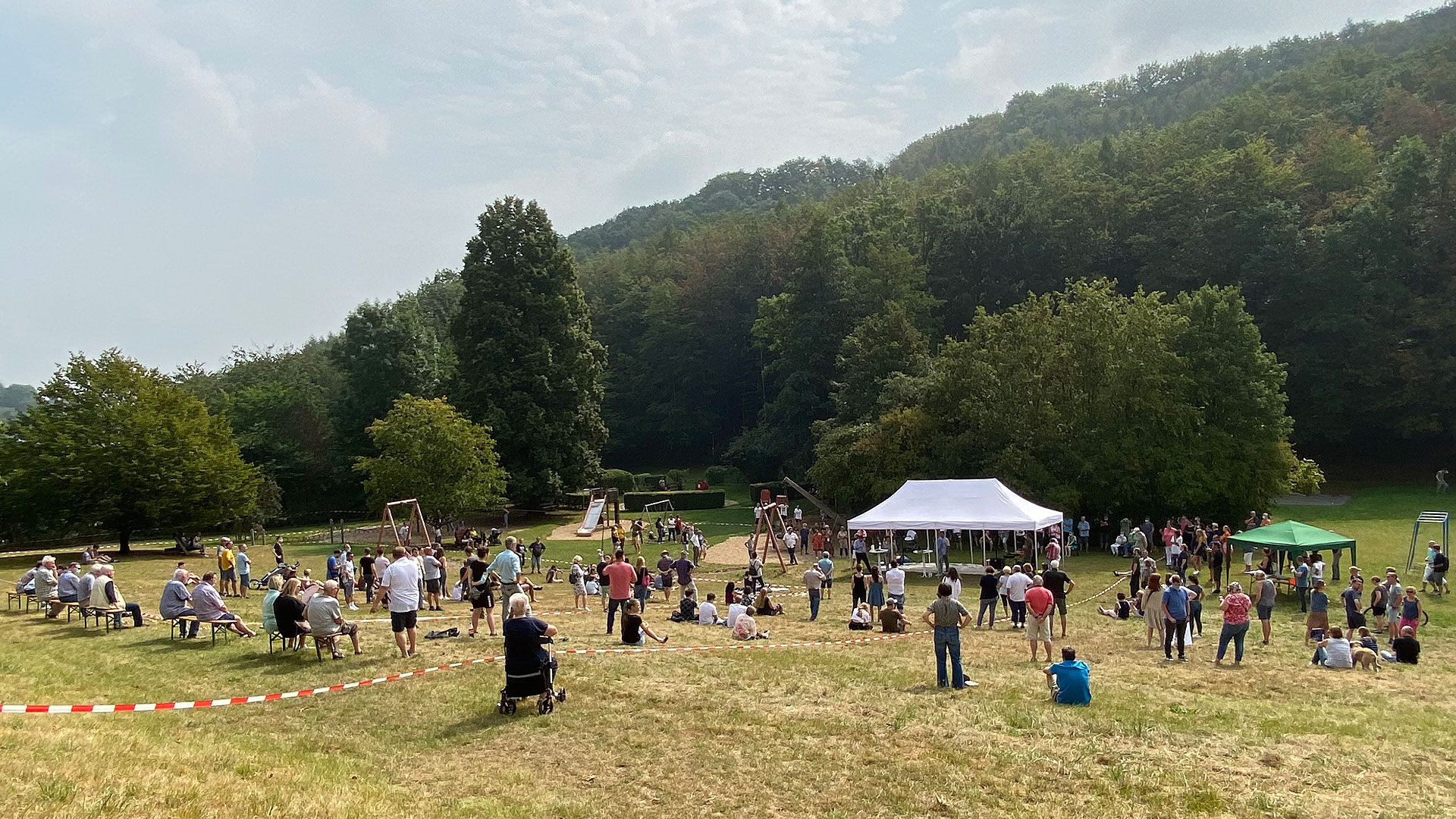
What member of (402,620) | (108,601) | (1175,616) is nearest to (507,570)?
(402,620)

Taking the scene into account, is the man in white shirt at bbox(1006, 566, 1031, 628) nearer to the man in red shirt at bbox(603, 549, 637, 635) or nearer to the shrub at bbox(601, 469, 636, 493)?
the man in red shirt at bbox(603, 549, 637, 635)

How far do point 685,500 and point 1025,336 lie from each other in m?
19.9

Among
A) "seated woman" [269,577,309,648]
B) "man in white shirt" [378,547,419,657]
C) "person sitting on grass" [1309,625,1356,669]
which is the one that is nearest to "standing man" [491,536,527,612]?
"man in white shirt" [378,547,419,657]

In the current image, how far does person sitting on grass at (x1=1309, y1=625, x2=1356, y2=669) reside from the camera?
588 inches

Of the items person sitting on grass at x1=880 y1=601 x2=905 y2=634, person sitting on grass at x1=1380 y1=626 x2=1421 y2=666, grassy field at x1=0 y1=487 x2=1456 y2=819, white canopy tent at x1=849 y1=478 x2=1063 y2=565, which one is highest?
white canopy tent at x1=849 y1=478 x2=1063 y2=565

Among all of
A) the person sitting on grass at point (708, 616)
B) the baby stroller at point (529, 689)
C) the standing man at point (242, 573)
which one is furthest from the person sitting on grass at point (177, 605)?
the person sitting on grass at point (708, 616)

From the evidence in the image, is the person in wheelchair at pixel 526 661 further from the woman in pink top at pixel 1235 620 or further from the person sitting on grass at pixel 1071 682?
the woman in pink top at pixel 1235 620

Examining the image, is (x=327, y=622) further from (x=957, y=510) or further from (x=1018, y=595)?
(x=957, y=510)

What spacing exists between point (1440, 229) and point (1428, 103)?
61.8 ft

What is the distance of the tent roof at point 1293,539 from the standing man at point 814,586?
10077mm

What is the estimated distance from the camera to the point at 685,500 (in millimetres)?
49656

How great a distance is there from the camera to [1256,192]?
2088 inches

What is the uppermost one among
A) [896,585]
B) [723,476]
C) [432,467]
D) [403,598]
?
[432,467]

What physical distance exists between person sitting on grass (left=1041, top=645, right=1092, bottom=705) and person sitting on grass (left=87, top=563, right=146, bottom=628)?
47.1 ft
